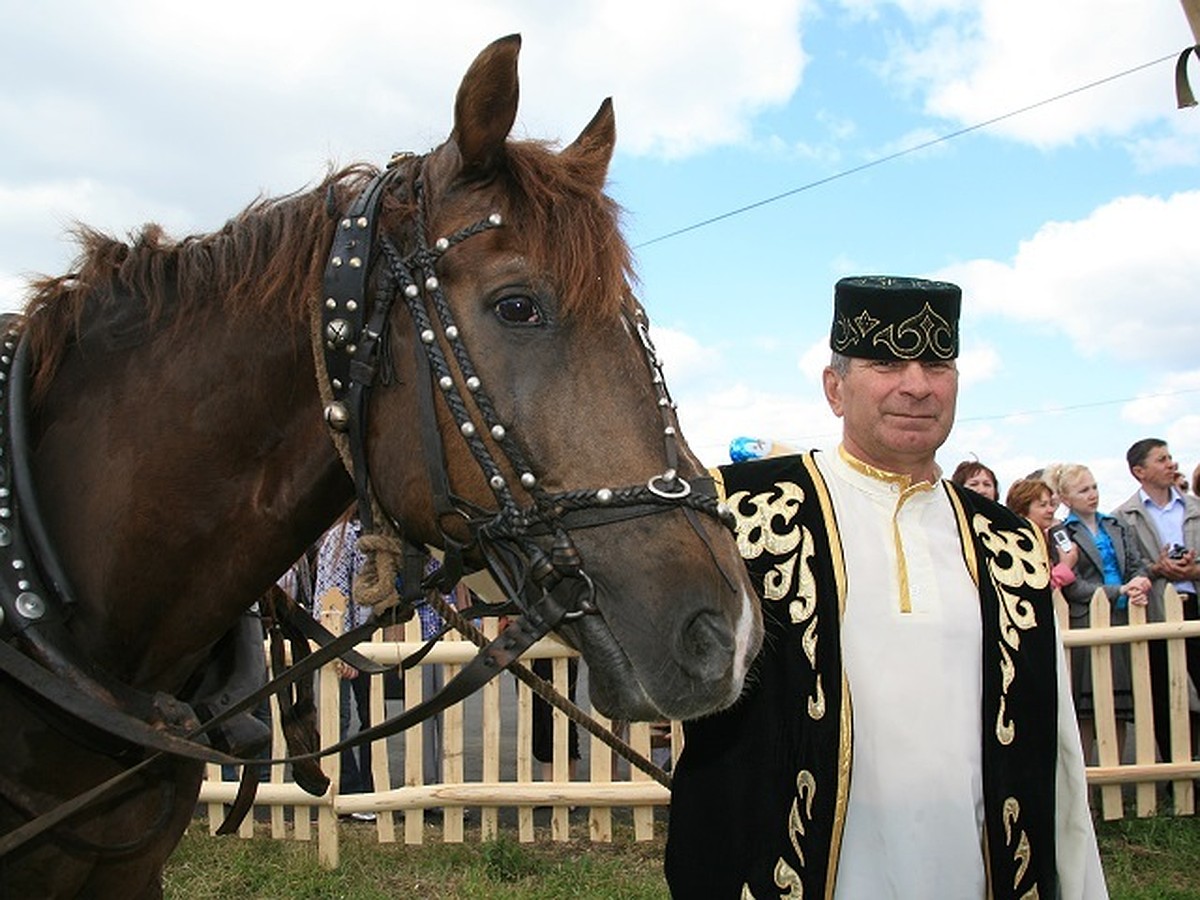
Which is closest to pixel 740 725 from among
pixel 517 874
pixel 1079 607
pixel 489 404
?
pixel 489 404

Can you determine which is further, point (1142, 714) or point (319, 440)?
point (1142, 714)

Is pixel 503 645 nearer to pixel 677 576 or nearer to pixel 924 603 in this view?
pixel 677 576

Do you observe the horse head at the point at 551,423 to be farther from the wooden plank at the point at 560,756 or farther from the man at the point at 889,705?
the wooden plank at the point at 560,756

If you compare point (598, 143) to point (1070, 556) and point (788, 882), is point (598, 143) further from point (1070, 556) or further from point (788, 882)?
point (1070, 556)

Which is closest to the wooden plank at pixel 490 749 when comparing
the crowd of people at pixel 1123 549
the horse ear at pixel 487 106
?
the crowd of people at pixel 1123 549

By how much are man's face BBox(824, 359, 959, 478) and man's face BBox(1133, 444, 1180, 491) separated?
5.05 m

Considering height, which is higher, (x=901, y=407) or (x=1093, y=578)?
(x=901, y=407)

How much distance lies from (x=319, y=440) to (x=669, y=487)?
0.75 meters

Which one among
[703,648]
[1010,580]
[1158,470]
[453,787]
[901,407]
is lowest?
[453,787]

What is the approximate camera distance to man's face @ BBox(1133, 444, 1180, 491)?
7.16 m

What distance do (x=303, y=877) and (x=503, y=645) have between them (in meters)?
4.15

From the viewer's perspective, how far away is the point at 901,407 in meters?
2.79

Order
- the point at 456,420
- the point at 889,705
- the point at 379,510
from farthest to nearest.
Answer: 1. the point at 889,705
2. the point at 379,510
3. the point at 456,420

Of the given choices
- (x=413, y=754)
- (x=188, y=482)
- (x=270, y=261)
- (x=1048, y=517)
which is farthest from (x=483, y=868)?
(x=270, y=261)
